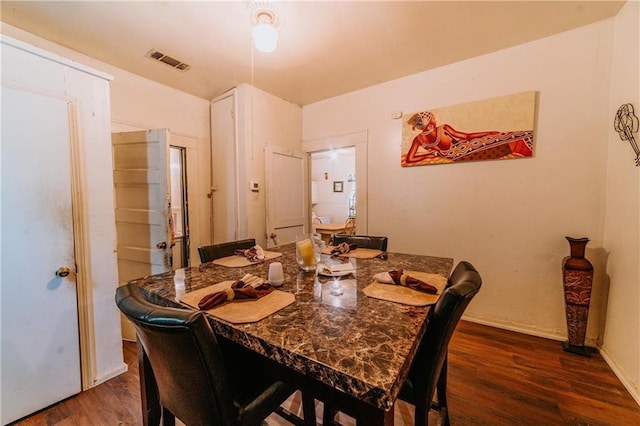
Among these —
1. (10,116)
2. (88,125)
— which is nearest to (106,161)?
(88,125)

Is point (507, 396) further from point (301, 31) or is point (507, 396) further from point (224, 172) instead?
point (224, 172)

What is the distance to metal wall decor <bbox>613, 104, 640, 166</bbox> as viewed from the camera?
1750 mm

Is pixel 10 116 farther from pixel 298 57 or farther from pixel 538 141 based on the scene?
pixel 538 141

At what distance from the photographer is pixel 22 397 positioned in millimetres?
1535

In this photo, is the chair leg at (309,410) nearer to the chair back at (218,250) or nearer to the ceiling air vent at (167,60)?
the chair back at (218,250)

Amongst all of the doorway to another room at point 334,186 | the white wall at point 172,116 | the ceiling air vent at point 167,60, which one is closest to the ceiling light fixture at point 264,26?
the ceiling air vent at point 167,60

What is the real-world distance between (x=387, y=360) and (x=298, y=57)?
8.72 ft

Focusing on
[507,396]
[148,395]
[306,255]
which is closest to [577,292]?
[507,396]

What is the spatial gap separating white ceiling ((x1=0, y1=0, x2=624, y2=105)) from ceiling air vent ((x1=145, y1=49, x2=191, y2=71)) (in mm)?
48

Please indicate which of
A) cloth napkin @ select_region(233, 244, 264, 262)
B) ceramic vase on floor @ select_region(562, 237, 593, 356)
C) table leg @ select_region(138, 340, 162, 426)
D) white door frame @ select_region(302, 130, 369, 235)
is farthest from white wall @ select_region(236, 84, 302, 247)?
ceramic vase on floor @ select_region(562, 237, 593, 356)

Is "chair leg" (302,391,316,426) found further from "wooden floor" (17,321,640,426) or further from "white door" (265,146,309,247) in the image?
"white door" (265,146,309,247)

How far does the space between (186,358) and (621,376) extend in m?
2.77

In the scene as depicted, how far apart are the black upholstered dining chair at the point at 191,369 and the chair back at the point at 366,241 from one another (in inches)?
52.1

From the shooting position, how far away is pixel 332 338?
0.76 m
